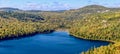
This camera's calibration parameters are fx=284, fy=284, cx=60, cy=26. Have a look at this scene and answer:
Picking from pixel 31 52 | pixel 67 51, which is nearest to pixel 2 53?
pixel 31 52

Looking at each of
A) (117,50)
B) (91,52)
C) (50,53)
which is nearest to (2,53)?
(50,53)

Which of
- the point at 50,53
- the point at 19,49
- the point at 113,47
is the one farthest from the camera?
the point at 19,49

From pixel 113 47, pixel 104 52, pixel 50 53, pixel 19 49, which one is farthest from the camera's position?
pixel 19 49

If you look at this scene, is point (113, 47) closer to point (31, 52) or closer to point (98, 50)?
point (98, 50)

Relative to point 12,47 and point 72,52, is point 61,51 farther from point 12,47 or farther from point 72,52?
point 12,47

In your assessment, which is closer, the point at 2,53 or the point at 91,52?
the point at 91,52

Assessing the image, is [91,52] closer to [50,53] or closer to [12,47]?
[50,53]

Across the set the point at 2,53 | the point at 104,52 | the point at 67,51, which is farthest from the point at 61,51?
the point at 104,52

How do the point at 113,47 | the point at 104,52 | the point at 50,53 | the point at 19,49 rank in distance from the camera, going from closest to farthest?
the point at 104,52 → the point at 113,47 → the point at 50,53 → the point at 19,49

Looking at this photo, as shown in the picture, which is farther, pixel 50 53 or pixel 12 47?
pixel 12 47
